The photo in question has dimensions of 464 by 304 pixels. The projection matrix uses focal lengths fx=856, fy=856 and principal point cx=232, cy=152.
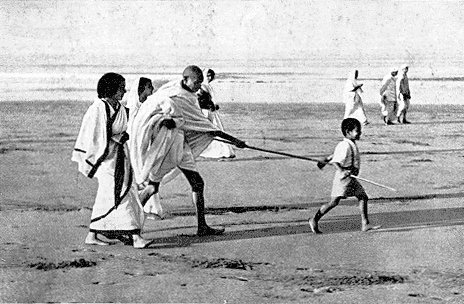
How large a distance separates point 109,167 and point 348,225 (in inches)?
85.0

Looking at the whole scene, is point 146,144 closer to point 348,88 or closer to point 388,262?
point 388,262

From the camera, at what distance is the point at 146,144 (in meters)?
7.16

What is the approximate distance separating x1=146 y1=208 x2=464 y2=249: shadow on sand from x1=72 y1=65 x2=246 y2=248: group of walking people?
0.18m

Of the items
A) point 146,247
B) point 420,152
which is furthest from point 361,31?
point 146,247

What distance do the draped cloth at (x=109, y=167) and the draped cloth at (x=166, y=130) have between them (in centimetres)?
50

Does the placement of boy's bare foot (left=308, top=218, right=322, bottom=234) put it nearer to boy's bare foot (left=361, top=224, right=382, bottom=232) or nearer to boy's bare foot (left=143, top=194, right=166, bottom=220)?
boy's bare foot (left=361, top=224, right=382, bottom=232)

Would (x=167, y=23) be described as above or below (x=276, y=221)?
above

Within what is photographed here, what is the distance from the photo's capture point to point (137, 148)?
23.7ft

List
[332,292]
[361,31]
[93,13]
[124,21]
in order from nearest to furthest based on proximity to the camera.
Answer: [332,292] < [93,13] < [124,21] < [361,31]

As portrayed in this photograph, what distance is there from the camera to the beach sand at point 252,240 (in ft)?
17.7

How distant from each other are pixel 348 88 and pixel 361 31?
5.59 feet

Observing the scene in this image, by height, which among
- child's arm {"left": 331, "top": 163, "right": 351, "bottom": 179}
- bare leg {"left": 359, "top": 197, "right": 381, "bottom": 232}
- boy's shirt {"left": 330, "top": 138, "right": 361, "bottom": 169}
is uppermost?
boy's shirt {"left": 330, "top": 138, "right": 361, "bottom": 169}

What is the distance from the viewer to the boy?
7.02 metres

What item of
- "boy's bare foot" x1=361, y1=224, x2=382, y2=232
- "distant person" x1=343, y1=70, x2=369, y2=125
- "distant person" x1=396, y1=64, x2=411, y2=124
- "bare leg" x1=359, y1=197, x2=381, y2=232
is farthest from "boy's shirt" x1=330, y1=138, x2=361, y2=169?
"distant person" x1=396, y1=64, x2=411, y2=124
